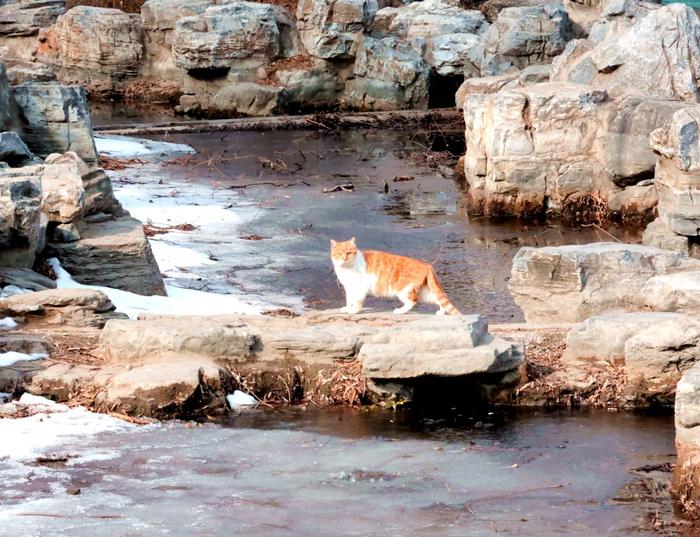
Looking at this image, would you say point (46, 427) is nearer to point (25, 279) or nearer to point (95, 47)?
point (25, 279)

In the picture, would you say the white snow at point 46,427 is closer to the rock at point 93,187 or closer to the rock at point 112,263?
the rock at point 112,263

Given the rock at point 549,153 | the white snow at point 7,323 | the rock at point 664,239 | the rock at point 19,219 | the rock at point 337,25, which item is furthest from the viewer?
the rock at point 337,25

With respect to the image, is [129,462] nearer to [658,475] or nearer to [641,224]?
[658,475]

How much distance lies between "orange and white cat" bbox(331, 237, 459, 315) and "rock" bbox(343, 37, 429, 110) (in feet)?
62.8

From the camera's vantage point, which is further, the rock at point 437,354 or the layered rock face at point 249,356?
the rock at point 437,354

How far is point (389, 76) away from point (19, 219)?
1903cm

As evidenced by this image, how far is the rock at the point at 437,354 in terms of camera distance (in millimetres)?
8924

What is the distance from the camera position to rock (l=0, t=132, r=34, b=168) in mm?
13859

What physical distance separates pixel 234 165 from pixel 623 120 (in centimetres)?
756

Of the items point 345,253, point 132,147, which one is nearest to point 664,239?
point 345,253

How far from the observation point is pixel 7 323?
1004 cm

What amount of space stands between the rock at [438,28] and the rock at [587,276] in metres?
18.5

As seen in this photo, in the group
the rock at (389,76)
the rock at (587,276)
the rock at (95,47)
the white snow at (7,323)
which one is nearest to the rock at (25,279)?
the white snow at (7,323)

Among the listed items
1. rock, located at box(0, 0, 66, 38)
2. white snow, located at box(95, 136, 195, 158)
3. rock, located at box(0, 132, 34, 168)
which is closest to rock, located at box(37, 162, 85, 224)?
rock, located at box(0, 132, 34, 168)
